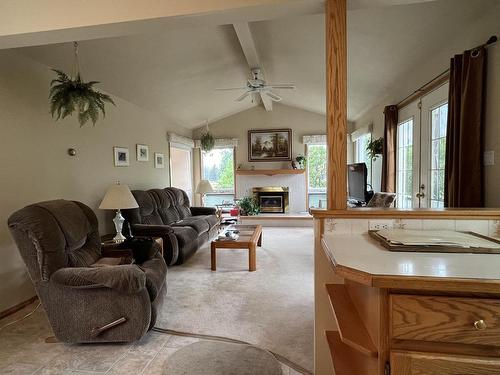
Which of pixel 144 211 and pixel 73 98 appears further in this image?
pixel 144 211

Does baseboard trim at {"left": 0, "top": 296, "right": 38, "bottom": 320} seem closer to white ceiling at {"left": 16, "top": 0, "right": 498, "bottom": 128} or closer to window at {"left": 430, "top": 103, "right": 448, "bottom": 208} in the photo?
white ceiling at {"left": 16, "top": 0, "right": 498, "bottom": 128}

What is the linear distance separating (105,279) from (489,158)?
2861 millimetres

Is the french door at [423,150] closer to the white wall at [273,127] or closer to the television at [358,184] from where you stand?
the television at [358,184]

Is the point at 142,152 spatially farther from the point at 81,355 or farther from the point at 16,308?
the point at 81,355

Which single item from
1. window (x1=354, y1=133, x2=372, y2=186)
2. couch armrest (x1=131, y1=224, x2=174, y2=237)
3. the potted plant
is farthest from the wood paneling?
the potted plant

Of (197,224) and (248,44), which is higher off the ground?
(248,44)

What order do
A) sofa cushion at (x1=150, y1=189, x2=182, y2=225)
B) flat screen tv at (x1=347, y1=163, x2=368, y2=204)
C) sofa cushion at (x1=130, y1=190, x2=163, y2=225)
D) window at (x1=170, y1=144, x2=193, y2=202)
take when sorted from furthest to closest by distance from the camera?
window at (x1=170, y1=144, x2=193, y2=202) < sofa cushion at (x1=150, y1=189, x2=182, y2=225) < flat screen tv at (x1=347, y1=163, x2=368, y2=204) < sofa cushion at (x1=130, y1=190, x2=163, y2=225)

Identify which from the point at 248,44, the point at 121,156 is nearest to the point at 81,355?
the point at 121,156

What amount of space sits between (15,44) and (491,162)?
340cm

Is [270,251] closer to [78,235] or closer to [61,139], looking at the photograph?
[78,235]

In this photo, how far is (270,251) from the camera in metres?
4.66

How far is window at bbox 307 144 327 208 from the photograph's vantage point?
7465 millimetres

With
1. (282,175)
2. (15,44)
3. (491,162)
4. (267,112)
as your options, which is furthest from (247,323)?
(267,112)

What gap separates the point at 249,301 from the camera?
285 centimetres
